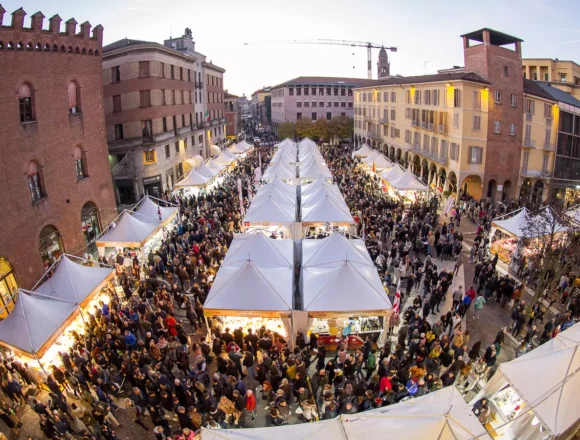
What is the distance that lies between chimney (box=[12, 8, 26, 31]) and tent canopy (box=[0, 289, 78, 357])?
10513 mm

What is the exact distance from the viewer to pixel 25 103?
660 inches

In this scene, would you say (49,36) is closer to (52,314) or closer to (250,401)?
(52,314)

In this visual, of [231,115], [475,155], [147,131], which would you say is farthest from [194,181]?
[231,115]

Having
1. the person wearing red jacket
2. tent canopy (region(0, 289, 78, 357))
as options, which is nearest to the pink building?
tent canopy (region(0, 289, 78, 357))

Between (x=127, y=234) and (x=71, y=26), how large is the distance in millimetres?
10239

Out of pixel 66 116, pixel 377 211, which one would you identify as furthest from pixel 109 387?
pixel 377 211

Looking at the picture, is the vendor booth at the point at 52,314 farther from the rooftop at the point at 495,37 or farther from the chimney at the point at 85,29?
the rooftop at the point at 495,37

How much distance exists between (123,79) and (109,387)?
25727 mm

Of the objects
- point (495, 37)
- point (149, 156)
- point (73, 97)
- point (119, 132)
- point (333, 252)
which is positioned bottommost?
point (333, 252)

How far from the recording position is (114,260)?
57.4 ft

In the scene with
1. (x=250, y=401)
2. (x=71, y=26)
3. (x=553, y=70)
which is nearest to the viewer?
(x=250, y=401)

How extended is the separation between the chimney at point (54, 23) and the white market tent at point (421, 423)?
19.6 metres

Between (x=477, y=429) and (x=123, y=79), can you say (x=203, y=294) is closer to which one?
(x=477, y=429)

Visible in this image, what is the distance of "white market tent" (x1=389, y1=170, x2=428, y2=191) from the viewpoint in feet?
83.3
